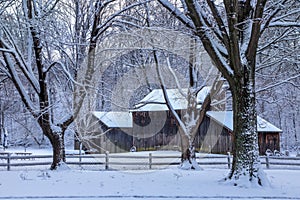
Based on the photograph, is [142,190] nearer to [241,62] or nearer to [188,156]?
[241,62]

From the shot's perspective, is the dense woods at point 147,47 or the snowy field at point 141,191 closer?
the snowy field at point 141,191

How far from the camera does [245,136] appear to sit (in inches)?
370

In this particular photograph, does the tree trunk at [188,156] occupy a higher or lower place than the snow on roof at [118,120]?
lower

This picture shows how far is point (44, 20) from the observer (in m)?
13.9

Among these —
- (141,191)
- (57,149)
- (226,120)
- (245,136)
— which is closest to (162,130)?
(226,120)

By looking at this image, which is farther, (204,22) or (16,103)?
(16,103)

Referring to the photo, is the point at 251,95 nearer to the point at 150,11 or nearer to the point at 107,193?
the point at 107,193

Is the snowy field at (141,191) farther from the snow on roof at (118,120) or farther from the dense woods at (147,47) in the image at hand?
the snow on roof at (118,120)

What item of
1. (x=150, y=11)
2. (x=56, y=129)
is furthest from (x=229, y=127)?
(x=56, y=129)

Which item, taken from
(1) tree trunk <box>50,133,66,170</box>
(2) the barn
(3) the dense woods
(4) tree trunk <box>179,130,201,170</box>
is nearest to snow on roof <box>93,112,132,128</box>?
(2) the barn

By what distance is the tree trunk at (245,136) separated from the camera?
30.5ft

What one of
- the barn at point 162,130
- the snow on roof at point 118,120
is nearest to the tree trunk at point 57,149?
the barn at point 162,130

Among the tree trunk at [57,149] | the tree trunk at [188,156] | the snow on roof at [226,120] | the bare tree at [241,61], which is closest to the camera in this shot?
the bare tree at [241,61]

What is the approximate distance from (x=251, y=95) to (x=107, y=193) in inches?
176
